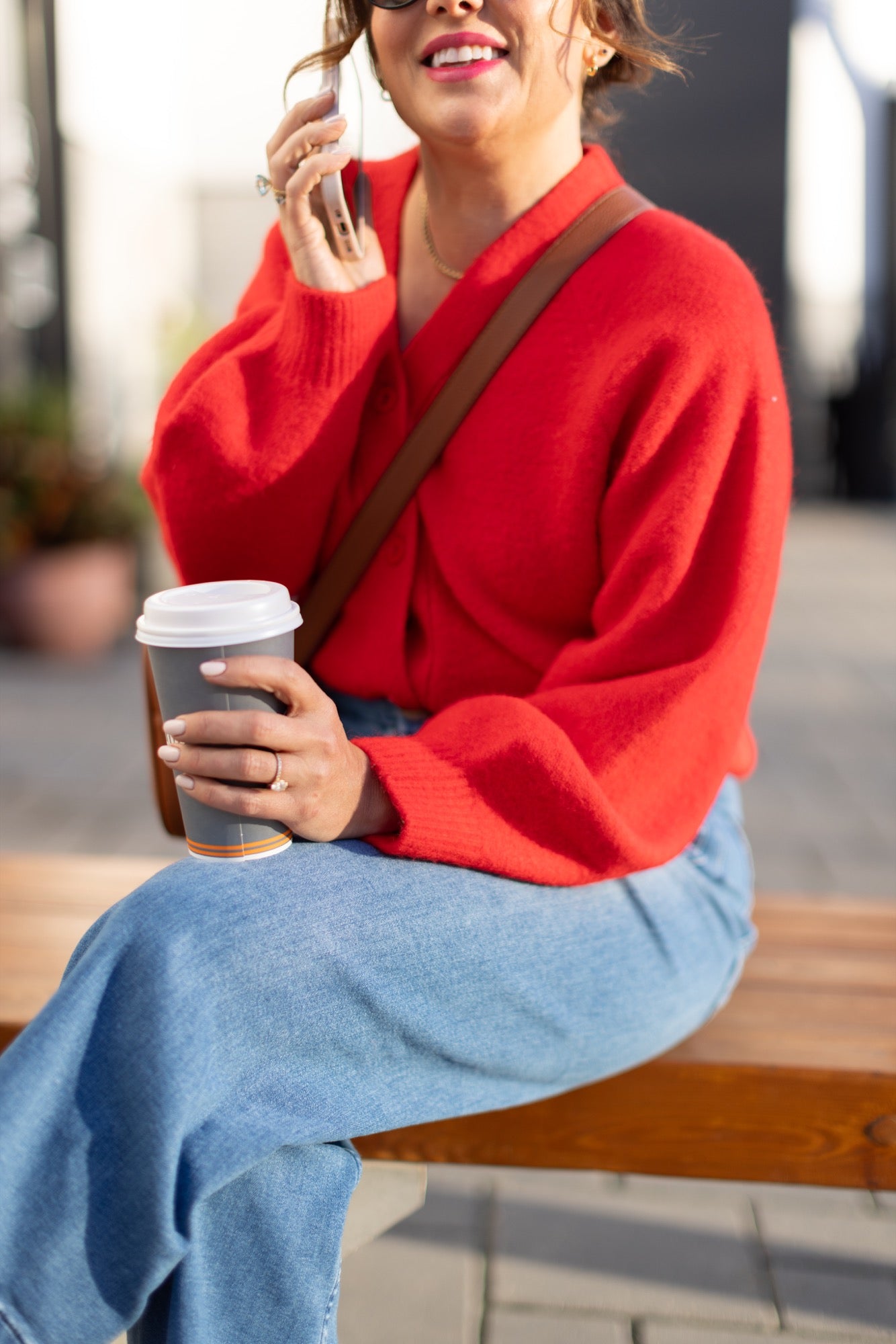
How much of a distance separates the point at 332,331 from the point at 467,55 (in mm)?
363

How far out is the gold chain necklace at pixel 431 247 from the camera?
179cm

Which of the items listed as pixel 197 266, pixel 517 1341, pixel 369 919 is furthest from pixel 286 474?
pixel 197 266

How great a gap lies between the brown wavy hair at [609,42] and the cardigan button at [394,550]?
586 mm

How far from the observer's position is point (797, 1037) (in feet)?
5.47

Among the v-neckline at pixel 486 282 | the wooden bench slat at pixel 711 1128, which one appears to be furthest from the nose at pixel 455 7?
the wooden bench slat at pixel 711 1128

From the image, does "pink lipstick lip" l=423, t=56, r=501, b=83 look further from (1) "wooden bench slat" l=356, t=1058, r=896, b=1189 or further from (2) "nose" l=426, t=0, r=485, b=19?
(1) "wooden bench slat" l=356, t=1058, r=896, b=1189

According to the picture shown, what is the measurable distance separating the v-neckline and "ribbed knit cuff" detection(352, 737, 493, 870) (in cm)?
54

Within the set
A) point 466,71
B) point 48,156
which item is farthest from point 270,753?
point 48,156

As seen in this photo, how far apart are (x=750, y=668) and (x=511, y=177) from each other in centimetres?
73

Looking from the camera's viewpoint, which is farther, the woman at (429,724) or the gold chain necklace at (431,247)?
the gold chain necklace at (431,247)

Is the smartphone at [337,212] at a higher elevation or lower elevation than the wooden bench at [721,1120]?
higher

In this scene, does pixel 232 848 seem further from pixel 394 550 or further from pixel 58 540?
pixel 58 540

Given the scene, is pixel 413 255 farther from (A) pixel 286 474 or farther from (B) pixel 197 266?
(B) pixel 197 266

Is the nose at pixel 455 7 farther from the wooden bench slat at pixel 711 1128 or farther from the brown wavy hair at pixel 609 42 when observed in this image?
the wooden bench slat at pixel 711 1128
